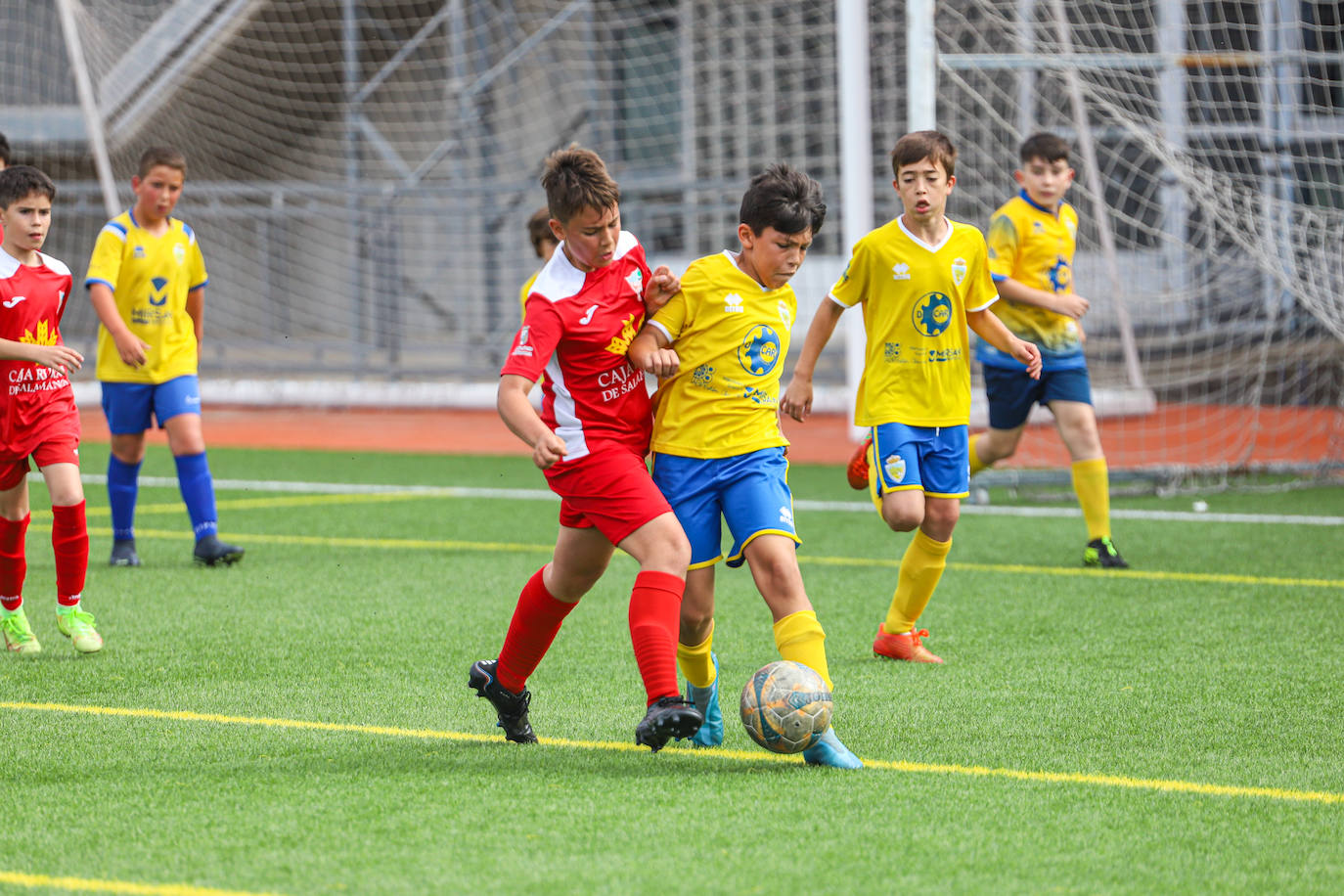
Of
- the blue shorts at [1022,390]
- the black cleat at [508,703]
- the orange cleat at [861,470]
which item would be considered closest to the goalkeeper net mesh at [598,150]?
the blue shorts at [1022,390]

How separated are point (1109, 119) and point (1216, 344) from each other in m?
2.57

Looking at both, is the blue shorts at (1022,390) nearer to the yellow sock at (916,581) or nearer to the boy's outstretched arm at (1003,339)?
the boy's outstretched arm at (1003,339)

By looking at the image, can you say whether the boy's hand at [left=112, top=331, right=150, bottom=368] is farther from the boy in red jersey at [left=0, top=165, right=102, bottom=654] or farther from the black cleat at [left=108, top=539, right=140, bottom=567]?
the black cleat at [left=108, top=539, right=140, bottom=567]

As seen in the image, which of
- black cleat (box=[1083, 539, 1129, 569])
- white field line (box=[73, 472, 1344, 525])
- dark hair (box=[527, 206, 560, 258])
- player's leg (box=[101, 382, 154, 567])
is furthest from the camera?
white field line (box=[73, 472, 1344, 525])

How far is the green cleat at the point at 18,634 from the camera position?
5.62 metres

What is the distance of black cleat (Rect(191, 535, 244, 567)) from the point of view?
7520 millimetres

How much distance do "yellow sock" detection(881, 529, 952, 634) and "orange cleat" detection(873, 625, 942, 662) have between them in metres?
0.02

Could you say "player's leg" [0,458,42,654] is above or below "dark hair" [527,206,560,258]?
below

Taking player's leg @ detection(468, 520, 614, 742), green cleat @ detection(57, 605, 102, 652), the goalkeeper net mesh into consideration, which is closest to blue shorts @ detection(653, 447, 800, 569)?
player's leg @ detection(468, 520, 614, 742)

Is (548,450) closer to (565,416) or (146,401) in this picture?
(565,416)

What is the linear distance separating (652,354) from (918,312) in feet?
5.61

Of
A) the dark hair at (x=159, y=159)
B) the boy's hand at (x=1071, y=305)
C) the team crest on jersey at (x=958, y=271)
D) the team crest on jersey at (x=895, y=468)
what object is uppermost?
the dark hair at (x=159, y=159)

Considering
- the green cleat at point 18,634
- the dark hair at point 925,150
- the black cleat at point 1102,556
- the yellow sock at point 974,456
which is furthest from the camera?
the yellow sock at point 974,456

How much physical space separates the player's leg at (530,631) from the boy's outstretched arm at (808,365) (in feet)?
2.58
